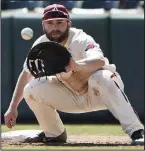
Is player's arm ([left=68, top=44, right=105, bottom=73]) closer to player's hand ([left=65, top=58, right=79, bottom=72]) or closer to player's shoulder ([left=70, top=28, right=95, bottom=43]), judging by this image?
player's hand ([left=65, top=58, right=79, bottom=72])

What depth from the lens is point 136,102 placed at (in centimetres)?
681

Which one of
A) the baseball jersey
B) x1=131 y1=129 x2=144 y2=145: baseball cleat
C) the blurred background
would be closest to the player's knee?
the baseball jersey

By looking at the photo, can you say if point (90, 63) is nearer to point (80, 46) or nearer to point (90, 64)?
point (90, 64)

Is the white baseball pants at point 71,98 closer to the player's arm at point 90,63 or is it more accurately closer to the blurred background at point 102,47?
the player's arm at point 90,63

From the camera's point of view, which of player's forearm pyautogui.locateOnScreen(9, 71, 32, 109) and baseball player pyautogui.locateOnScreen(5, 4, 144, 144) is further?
player's forearm pyautogui.locateOnScreen(9, 71, 32, 109)

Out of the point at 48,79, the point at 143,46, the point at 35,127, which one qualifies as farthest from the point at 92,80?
the point at 143,46

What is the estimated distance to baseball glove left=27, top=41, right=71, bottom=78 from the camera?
434 centimetres

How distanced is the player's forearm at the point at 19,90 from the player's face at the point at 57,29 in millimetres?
357

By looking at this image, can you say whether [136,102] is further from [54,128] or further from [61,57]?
[61,57]

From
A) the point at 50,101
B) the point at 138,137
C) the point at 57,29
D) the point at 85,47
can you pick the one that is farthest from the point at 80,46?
the point at 138,137

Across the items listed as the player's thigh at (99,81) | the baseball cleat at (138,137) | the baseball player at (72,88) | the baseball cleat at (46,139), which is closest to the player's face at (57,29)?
the baseball player at (72,88)

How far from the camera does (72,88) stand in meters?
4.69

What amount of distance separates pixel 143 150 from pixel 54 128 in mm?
953

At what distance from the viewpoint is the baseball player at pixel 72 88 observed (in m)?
4.34
